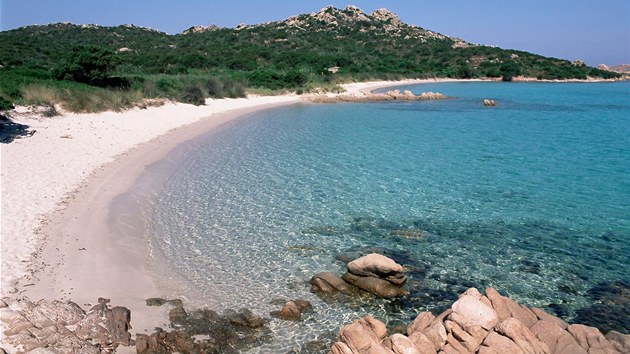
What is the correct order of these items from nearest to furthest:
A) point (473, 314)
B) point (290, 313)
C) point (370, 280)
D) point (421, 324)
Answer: point (473, 314) → point (421, 324) → point (290, 313) → point (370, 280)

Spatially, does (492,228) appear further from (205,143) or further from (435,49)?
(435,49)

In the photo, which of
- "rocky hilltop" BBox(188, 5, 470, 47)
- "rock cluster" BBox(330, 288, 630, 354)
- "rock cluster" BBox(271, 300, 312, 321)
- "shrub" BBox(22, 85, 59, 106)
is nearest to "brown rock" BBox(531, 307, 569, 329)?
"rock cluster" BBox(330, 288, 630, 354)

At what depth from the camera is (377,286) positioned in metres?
9.16

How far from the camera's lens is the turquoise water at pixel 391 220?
9266mm

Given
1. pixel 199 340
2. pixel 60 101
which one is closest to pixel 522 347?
pixel 199 340

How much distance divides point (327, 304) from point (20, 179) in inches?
422

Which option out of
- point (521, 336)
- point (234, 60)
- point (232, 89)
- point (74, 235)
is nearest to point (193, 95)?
point (232, 89)

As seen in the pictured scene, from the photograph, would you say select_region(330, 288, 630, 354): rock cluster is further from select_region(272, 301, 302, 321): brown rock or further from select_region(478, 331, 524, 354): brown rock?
select_region(272, 301, 302, 321): brown rock

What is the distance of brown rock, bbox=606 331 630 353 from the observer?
264 inches

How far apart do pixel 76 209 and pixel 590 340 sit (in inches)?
467

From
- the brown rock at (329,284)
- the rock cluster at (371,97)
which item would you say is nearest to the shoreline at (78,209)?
the brown rock at (329,284)

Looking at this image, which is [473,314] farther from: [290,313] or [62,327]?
[62,327]

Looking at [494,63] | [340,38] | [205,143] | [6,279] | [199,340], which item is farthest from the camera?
[340,38]

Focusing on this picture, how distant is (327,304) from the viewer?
875 centimetres
